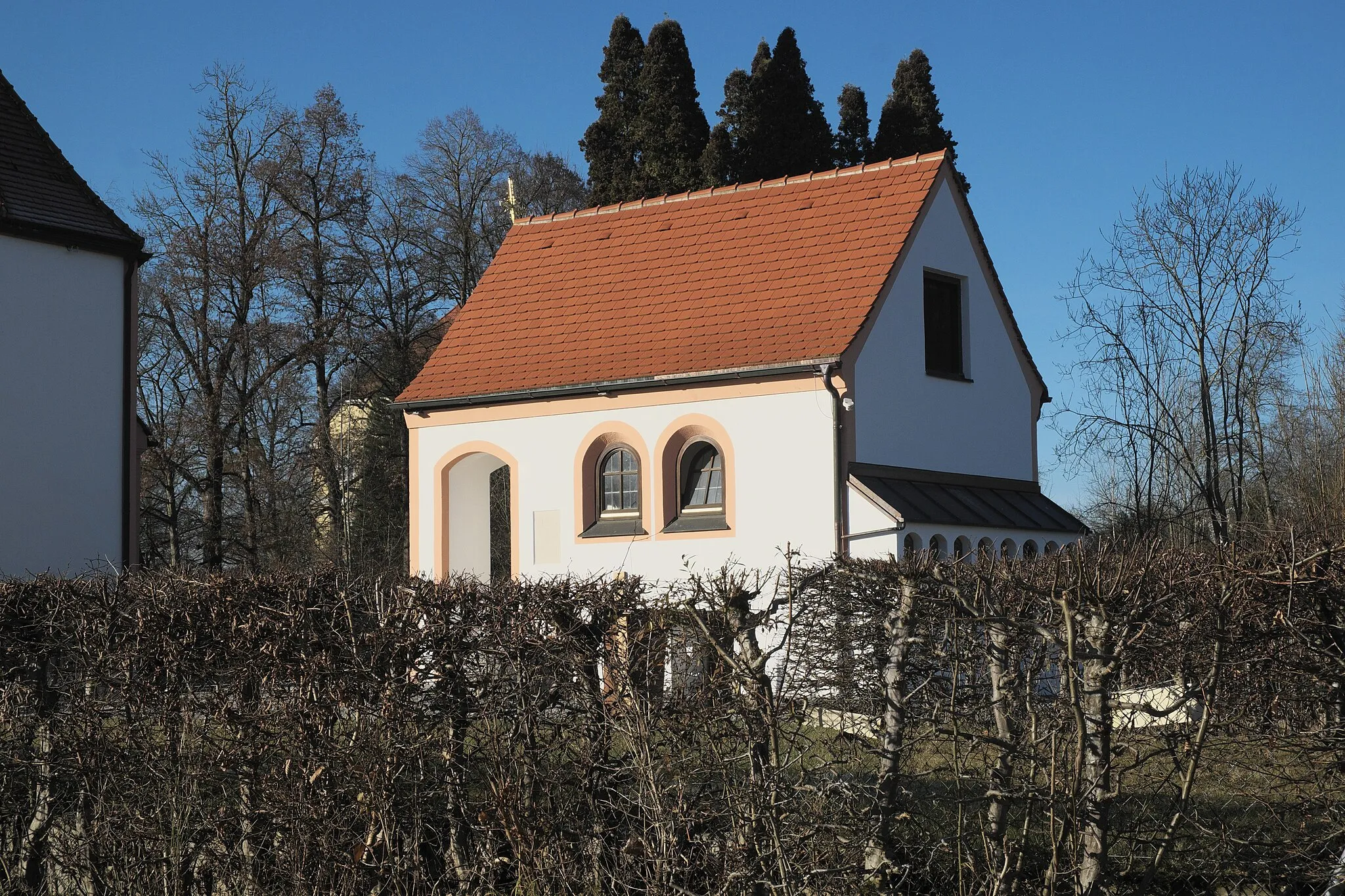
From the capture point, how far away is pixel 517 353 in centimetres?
2308

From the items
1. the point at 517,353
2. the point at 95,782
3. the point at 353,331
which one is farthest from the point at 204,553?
the point at 95,782

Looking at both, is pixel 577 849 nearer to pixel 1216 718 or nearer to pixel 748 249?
pixel 1216 718

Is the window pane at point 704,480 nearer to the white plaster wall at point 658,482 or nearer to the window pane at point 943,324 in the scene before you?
Answer: the white plaster wall at point 658,482

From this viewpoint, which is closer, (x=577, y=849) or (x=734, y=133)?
(x=577, y=849)

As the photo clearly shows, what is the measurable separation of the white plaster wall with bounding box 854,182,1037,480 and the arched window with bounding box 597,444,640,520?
3.64 metres

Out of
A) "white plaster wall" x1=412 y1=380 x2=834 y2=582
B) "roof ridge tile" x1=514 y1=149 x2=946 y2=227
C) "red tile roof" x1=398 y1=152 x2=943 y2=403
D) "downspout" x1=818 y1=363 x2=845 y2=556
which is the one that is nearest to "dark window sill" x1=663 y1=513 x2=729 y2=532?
"white plaster wall" x1=412 y1=380 x2=834 y2=582

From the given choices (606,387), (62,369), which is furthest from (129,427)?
(606,387)

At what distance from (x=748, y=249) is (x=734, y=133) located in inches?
523

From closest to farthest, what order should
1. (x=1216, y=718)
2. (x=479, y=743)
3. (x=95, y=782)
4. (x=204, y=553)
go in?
1. (x=1216, y=718)
2. (x=479, y=743)
3. (x=95, y=782)
4. (x=204, y=553)

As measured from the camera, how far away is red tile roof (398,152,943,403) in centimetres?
2092

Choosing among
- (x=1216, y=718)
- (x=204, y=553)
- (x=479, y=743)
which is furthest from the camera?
(x=204, y=553)

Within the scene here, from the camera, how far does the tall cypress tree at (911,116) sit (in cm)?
3697

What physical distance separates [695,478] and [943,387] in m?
3.88

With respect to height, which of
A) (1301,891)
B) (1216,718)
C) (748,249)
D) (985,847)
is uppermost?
(748,249)
